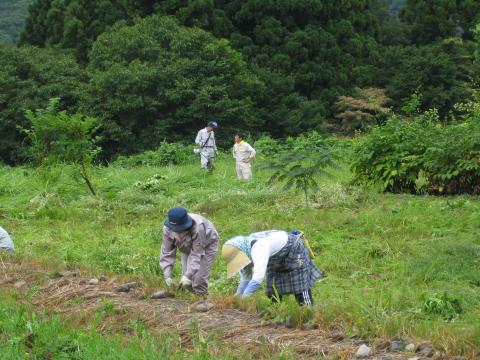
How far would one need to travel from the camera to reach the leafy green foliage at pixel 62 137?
1480 cm

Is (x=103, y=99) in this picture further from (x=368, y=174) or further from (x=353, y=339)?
(x=353, y=339)

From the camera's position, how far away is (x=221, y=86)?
26.8 metres

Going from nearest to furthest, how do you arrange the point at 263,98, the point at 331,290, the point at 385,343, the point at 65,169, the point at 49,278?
the point at 385,343
the point at 49,278
the point at 331,290
the point at 65,169
the point at 263,98

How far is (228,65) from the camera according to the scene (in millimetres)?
27531

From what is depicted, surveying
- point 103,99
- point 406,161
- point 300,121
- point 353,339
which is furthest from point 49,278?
point 300,121

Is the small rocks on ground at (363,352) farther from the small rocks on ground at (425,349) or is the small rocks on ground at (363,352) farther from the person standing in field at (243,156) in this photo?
the person standing in field at (243,156)

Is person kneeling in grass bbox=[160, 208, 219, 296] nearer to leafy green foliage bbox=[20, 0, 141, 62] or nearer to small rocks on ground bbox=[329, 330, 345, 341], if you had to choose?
small rocks on ground bbox=[329, 330, 345, 341]

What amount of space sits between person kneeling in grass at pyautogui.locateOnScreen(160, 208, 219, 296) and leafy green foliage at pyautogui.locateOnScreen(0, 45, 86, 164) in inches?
829

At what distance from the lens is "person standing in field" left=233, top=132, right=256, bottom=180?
16188mm

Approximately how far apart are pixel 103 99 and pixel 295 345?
22340 millimetres

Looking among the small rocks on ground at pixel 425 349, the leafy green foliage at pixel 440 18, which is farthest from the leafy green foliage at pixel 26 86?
the small rocks on ground at pixel 425 349

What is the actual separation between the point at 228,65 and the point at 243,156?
38.7 feet

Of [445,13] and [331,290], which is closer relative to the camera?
[331,290]

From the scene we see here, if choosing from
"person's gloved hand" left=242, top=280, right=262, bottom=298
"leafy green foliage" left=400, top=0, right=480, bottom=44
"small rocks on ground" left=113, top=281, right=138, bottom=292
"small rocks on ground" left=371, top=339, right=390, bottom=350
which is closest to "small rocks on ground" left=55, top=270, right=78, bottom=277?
"small rocks on ground" left=113, top=281, right=138, bottom=292
